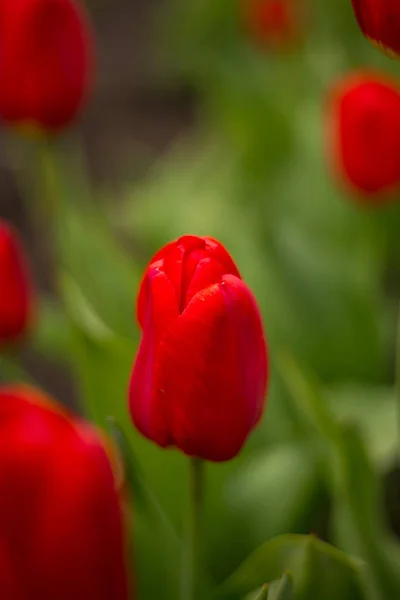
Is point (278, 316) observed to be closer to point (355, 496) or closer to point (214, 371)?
point (355, 496)

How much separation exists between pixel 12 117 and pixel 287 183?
54cm

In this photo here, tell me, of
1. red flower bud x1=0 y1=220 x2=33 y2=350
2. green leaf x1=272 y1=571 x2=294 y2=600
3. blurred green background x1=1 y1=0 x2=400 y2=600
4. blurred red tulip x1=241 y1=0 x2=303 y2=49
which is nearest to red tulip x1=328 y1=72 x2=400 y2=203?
blurred green background x1=1 y1=0 x2=400 y2=600

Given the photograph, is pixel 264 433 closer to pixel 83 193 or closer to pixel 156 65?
pixel 83 193

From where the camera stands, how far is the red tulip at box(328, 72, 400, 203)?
0.64 m

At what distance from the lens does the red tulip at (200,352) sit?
1.04 feet

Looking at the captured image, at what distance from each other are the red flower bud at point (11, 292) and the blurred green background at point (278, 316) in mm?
37

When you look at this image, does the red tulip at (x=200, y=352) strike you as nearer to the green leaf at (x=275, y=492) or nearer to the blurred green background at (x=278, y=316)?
the blurred green background at (x=278, y=316)

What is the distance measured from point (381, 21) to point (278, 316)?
492mm

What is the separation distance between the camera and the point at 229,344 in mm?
320

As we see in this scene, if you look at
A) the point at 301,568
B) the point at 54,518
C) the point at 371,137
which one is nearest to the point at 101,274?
the point at 371,137

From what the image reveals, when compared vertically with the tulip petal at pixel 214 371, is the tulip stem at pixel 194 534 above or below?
below

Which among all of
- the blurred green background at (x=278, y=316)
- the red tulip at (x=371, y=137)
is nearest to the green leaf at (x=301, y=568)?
the blurred green background at (x=278, y=316)

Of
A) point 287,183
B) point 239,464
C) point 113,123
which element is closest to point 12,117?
point 239,464

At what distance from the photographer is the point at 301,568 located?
399mm
